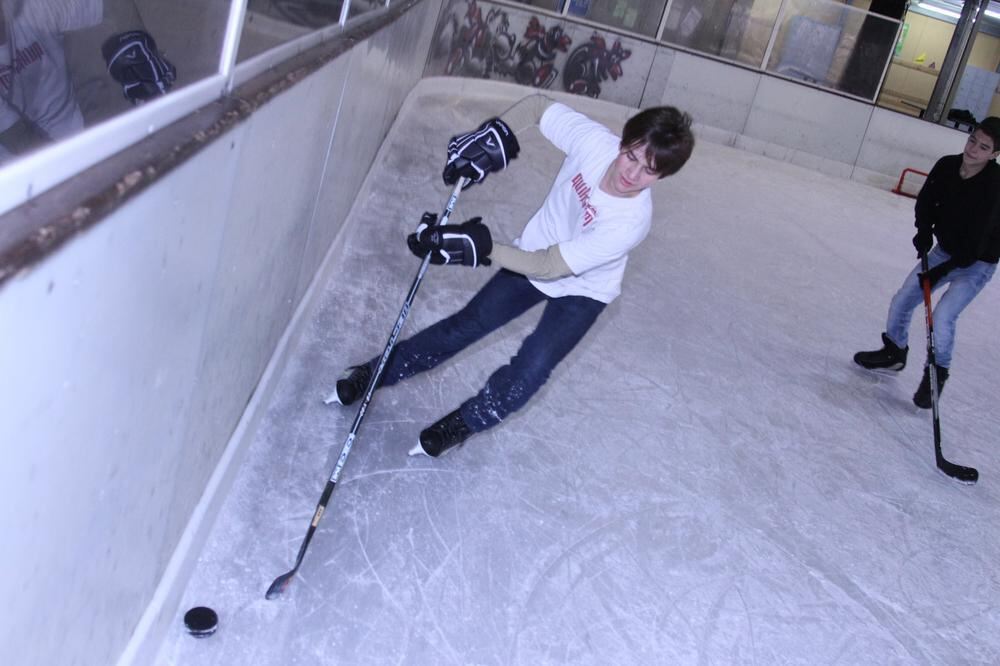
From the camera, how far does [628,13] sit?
12.3m

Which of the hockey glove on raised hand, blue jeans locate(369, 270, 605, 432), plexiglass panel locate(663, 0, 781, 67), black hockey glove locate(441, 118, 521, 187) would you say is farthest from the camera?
plexiglass panel locate(663, 0, 781, 67)

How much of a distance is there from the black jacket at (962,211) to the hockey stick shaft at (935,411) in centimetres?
19

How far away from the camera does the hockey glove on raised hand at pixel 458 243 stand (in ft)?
9.16

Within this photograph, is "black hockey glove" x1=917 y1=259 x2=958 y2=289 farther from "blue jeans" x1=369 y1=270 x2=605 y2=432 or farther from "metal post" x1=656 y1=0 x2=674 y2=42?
"metal post" x1=656 y1=0 x2=674 y2=42

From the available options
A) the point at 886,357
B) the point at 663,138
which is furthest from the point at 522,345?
the point at 886,357

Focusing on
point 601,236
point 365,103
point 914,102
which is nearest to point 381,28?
point 365,103

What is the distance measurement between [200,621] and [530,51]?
10187mm

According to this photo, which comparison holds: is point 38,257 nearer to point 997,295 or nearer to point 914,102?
point 997,295

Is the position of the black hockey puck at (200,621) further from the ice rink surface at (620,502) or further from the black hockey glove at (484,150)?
the black hockey glove at (484,150)

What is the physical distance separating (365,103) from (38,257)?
385cm

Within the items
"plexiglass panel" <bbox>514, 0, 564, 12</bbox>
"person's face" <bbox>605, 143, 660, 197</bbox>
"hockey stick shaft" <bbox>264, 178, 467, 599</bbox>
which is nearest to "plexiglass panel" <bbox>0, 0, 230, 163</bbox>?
"hockey stick shaft" <bbox>264, 178, 467, 599</bbox>

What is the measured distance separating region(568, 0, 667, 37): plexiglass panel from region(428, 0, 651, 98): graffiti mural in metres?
0.30

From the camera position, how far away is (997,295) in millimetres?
8586

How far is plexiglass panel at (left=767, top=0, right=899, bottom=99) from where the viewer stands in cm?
1259
